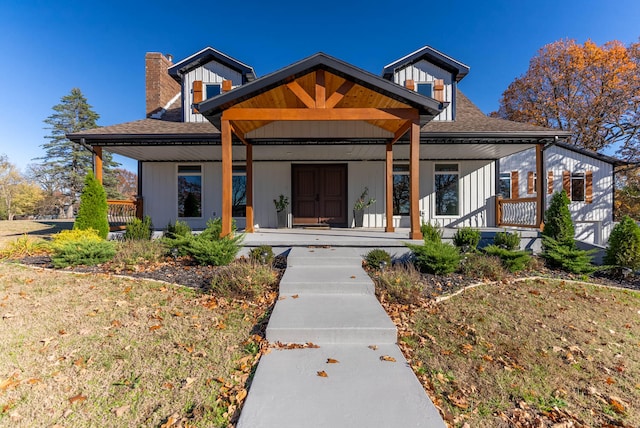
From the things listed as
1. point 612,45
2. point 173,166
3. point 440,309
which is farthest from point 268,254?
point 612,45

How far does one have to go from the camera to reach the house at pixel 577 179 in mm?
11578

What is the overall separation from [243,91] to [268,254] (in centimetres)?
310

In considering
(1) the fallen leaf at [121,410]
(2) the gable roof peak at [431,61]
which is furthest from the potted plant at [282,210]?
(1) the fallen leaf at [121,410]

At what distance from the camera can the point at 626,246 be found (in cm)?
557

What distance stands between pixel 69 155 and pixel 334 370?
32.6 metres

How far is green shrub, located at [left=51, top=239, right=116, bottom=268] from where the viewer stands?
5161 millimetres

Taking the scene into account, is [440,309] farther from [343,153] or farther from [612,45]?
[612,45]

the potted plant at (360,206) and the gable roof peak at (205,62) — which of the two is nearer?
the gable roof peak at (205,62)

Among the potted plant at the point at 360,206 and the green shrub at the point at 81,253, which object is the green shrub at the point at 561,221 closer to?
the potted plant at the point at 360,206

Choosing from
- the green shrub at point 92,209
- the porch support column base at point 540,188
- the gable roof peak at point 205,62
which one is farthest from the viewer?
the gable roof peak at point 205,62

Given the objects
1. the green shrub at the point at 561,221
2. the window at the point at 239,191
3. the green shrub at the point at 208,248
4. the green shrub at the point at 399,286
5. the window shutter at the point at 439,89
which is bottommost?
the green shrub at the point at 399,286

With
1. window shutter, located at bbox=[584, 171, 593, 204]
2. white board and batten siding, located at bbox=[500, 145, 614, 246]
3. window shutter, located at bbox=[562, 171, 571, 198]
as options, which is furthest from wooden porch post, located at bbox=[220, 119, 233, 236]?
window shutter, located at bbox=[584, 171, 593, 204]

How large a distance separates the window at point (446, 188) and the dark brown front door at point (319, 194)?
10.5 feet

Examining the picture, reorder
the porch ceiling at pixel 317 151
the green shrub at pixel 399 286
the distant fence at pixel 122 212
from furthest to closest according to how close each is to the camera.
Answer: the distant fence at pixel 122 212
the porch ceiling at pixel 317 151
the green shrub at pixel 399 286
